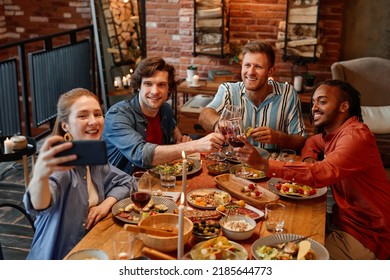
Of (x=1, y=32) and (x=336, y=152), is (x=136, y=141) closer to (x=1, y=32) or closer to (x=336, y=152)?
(x=336, y=152)

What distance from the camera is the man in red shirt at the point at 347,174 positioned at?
2092 millimetres

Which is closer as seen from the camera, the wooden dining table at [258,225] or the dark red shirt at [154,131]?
the wooden dining table at [258,225]

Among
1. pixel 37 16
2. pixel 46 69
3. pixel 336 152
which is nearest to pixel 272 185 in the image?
pixel 336 152

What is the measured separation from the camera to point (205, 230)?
177cm

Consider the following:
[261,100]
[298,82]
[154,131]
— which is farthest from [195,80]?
[154,131]

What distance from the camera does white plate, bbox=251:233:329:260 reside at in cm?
167

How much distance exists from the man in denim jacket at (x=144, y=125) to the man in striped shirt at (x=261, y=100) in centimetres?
35

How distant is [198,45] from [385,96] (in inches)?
71.9

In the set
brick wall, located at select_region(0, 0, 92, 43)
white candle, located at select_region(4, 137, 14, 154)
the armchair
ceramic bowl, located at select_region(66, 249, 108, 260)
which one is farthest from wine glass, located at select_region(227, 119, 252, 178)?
brick wall, located at select_region(0, 0, 92, 43)

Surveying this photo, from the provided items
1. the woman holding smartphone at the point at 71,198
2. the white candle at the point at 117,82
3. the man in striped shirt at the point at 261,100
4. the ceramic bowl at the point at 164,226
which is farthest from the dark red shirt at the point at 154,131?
the white candle at the point at 117,82

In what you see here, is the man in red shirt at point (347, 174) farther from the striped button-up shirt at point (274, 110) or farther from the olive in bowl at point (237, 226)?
the striped button-up shirt at point (274, 110)

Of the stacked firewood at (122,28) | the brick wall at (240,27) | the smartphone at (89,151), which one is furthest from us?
the stacked firewood at (122,28)

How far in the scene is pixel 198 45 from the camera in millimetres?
4910

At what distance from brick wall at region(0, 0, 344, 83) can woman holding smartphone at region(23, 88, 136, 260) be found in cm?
329
